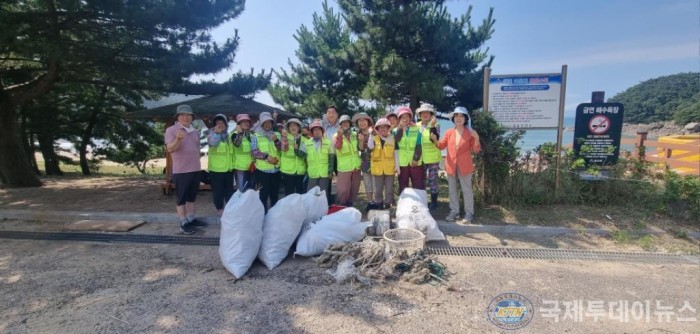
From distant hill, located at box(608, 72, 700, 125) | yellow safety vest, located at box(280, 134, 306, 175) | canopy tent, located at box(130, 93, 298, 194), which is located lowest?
yellow safety vest, located at box(280, 134, 306, 175)

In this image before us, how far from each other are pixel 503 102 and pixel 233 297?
5.31 meters

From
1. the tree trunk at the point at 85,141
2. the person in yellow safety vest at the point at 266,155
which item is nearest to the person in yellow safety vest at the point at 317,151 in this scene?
the person in yellow safety vest at the point at 266,155

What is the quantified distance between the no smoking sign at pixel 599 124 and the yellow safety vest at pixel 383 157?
3654 mm

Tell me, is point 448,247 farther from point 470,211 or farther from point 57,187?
point 57,187

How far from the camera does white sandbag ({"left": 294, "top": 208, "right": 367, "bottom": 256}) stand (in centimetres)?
417

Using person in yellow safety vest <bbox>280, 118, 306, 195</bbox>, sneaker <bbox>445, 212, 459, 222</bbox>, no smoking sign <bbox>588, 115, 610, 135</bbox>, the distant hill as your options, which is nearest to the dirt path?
sneaker <bbox>445, 212, 459, 222</bbox>

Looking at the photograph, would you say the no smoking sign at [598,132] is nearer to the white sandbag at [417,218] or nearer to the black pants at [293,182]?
the white sandbag at [417,218]

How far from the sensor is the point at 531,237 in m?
4.95

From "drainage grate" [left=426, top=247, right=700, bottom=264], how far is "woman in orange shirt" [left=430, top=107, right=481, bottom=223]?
91 centimetres

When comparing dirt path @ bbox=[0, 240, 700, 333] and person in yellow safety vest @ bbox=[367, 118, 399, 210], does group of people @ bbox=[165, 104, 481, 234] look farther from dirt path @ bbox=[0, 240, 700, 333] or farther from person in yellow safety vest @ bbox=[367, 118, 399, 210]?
dirt path @ bbox=[0, 240, 700, 333]

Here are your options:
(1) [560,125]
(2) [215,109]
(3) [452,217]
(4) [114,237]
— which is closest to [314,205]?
(3) [452,217]

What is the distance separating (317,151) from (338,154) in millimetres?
340

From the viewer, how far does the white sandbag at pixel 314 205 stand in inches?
178

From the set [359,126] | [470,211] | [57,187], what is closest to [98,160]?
[57,187]
